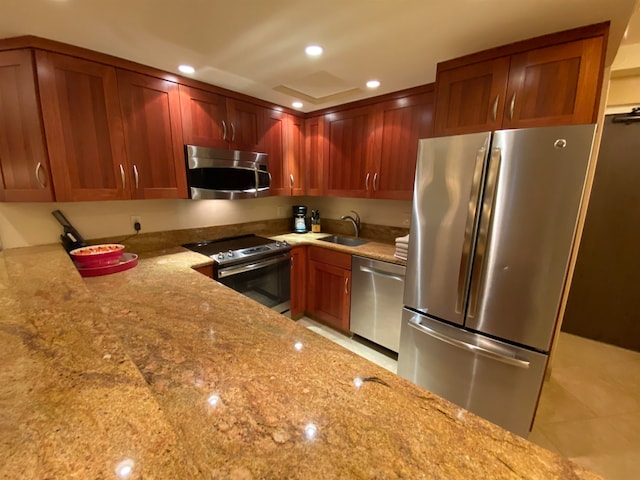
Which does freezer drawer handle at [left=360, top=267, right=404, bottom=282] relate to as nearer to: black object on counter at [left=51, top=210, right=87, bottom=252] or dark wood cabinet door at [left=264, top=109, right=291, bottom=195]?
dark wood cabinet door at [left=264, top=109, right=291, bottom=195]

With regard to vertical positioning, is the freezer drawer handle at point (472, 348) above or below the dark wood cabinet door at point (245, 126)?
below

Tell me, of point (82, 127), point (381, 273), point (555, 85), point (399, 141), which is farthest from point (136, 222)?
point (555, 85)

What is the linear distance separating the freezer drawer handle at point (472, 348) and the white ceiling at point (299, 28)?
1703 mm

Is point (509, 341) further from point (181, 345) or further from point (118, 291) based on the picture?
point (118, 291)

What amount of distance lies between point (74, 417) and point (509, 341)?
1.82 meters

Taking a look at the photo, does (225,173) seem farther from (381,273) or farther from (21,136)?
(381,273)

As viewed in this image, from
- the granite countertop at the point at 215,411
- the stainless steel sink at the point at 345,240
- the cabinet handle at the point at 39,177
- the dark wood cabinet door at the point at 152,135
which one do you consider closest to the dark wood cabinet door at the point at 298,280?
the stainless steel sink at the point at 345,240

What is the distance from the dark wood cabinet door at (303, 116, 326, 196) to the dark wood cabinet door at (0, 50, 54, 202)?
2083 mm

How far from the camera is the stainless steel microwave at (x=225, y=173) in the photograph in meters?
2.14

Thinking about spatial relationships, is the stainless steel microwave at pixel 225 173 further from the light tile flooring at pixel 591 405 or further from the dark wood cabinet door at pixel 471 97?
the light tile flooring at pixel 591 405

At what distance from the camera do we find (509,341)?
4.87 ft

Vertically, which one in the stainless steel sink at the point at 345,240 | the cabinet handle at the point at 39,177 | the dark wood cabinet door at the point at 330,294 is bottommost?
the dark wood cabinet door at the point at 330,294

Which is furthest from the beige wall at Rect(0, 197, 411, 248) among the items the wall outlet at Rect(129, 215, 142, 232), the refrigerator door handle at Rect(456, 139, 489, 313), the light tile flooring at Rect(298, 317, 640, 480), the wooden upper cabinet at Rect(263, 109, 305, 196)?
the light tile flooring at Rect(298, 317, 640, 480)

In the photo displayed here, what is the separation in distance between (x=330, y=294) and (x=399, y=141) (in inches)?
61.9
